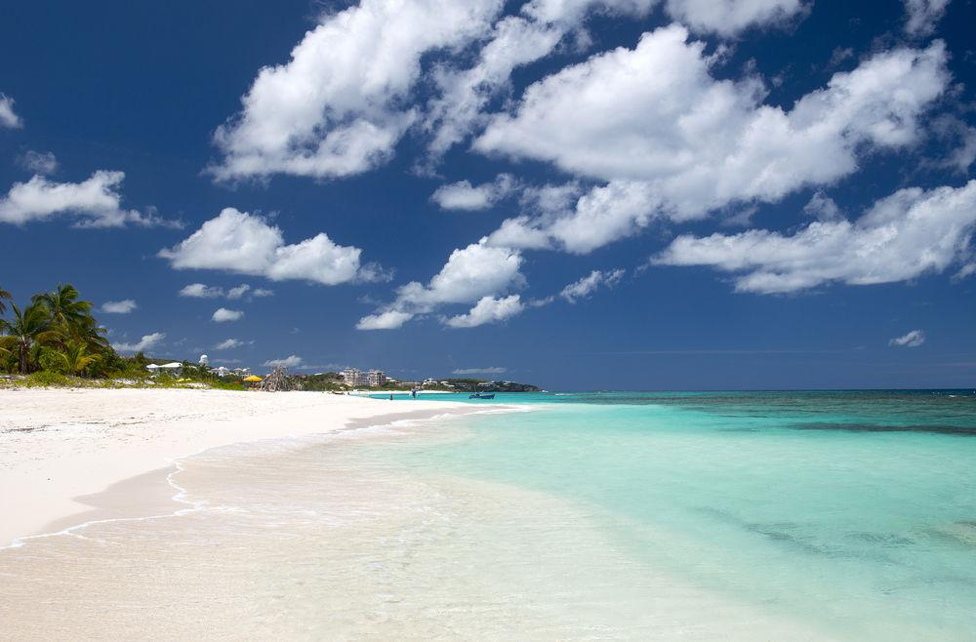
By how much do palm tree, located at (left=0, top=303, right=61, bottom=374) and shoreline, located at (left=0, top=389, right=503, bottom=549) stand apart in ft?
48.5

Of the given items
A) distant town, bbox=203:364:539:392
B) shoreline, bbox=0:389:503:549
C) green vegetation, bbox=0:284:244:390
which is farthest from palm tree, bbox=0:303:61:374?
distant town, bbox=203:364:539:392

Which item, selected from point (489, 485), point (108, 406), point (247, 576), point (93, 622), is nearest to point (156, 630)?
point (93, 622)

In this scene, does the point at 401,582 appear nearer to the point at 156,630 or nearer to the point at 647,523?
the point at 156,630

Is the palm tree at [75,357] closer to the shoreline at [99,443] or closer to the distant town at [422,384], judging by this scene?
the shoreline at [99,443]

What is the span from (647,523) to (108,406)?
71.4ft

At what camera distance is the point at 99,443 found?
12.2 meters

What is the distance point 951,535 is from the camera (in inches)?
305

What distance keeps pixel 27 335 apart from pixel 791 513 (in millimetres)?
43984

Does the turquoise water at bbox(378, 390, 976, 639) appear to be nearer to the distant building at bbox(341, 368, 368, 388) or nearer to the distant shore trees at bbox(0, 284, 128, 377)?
the distant shore trees at bbox(0, 284, 128, 377)

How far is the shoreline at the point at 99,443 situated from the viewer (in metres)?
6.89

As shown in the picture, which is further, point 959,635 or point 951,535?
point 951,535

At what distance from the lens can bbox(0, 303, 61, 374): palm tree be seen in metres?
Answer: 36.0

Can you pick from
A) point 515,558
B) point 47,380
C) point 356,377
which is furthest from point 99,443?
point 356,377

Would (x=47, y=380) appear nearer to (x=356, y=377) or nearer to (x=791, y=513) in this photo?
(x=791, y=513)
